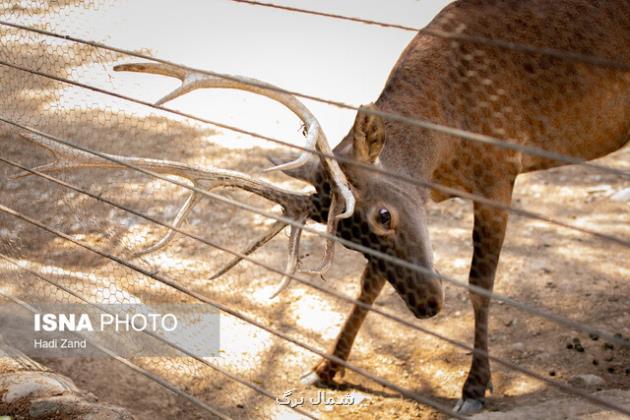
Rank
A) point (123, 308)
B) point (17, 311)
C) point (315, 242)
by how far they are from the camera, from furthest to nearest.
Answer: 1. point (315, 242)
2. point (17, 311)
3. point (123, 308)

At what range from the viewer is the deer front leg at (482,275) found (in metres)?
3.23

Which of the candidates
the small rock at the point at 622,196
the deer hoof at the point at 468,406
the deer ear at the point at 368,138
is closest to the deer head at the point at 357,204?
the deer ear at the point at 368,138

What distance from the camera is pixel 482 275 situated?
330cm

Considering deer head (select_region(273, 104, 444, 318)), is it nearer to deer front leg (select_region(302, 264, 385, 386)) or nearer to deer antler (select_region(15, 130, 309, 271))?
deer antler (select_region(15, 130, 309, 271))

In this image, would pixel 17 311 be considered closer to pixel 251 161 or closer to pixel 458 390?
pixel 458 390

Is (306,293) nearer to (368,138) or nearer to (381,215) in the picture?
(381,215)

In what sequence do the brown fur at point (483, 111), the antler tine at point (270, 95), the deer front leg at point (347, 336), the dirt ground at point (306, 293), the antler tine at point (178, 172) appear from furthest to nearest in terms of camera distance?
the deer front leg at point (347, 336) < the dirt ground at point (306, 293) < the brown fur at point (483, 111) < the antler tine at point (178, 172) < the antler tine at point (270, 95)

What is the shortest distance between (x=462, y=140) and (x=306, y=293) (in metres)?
1.30

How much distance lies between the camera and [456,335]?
147 inches

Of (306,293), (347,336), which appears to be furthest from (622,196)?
(347,336)

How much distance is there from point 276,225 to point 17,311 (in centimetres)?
104

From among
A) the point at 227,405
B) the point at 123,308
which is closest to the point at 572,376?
the point at 227,405

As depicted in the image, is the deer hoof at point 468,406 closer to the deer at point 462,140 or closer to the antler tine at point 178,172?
the deer at point 462,140

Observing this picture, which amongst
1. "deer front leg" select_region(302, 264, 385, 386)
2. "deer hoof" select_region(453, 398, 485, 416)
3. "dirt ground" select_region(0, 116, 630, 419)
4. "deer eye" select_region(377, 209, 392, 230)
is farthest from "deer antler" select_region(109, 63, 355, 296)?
"deer hoof" select_region(453, 398, 485, 416)
